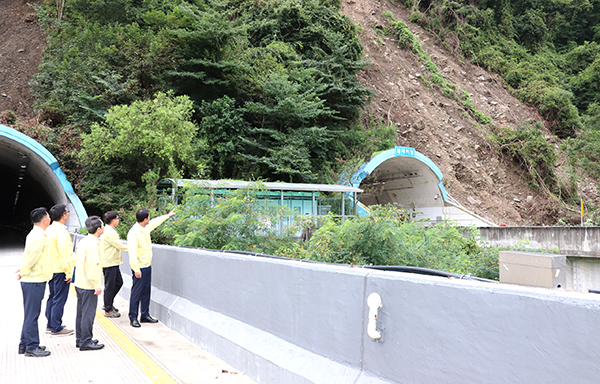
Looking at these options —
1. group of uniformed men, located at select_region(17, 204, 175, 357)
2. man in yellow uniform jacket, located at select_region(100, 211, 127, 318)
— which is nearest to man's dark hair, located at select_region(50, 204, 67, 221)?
group of uniformed men, located at select_region(17, 204, 175, 357)

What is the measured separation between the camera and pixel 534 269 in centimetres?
309

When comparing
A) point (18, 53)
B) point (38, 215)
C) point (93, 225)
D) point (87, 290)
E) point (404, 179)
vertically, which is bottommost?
point (87, 290)

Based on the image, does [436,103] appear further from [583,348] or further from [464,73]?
[583,348]

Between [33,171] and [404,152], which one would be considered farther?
[404,152]

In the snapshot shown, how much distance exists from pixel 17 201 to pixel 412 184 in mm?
42326

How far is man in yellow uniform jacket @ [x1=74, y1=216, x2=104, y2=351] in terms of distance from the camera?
6.26 m

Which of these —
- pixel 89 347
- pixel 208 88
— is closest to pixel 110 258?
pixel 89 347

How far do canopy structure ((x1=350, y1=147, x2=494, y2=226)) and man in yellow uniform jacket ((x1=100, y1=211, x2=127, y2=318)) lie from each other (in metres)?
22.5

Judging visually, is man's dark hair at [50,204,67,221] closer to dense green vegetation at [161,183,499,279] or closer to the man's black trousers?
the man's black trousers

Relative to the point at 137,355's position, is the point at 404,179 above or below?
above

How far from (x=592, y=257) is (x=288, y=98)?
725 inches

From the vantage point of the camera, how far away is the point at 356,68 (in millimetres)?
35469

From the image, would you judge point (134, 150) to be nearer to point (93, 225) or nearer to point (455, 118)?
point (93, 225)

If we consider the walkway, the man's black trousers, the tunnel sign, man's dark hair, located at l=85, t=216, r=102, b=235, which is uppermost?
the tunnel sign
